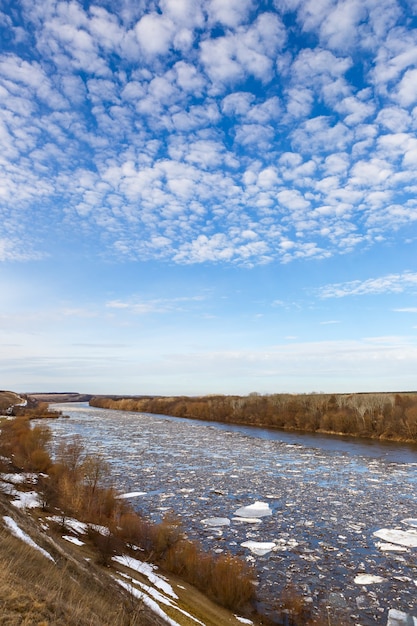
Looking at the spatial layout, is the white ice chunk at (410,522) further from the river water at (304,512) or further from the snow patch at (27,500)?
the snow patch at (27,500)

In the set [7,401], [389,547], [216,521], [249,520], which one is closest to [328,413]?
[249,520]

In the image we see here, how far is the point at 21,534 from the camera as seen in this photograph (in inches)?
296

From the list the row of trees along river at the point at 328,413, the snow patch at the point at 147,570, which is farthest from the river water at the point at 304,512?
the row of trees along river at the point at 328,413

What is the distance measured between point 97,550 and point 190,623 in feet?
9.80

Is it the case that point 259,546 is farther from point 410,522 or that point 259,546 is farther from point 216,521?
point 410,522

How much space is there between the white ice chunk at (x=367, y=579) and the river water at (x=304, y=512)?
0.4 inches

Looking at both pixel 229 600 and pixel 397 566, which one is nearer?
pixel 229 600

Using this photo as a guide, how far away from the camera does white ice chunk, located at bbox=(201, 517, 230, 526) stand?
11.4 m

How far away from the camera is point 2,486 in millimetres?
12023

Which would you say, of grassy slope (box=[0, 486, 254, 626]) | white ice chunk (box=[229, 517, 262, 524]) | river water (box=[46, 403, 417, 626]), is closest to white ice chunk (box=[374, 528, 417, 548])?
river water (box=[46, 403, 417, 626])

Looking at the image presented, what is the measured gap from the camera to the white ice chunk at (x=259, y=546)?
949 cm

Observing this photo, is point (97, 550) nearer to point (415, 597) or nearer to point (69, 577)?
point (69, 577)

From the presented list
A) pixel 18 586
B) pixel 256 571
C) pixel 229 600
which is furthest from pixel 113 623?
pixel 256 571

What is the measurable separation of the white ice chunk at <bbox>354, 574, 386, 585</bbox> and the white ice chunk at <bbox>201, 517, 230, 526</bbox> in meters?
4.06
